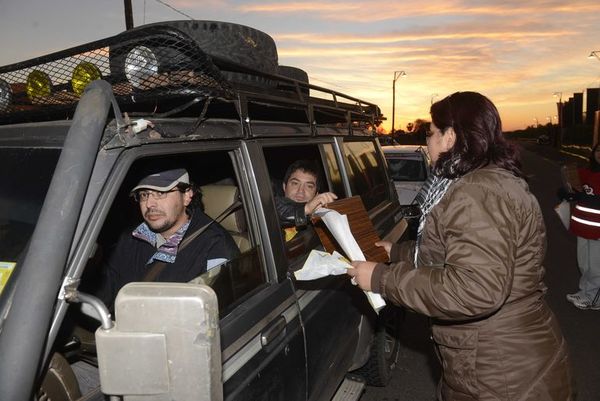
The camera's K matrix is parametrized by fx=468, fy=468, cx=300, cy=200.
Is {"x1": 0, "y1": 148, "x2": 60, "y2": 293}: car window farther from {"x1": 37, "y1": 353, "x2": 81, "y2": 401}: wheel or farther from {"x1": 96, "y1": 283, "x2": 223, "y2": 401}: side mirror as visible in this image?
Answer: {"x1": 96, "y1": 283, "x2": 223, "y2": 401}: side mirror

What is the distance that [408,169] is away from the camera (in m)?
9.38

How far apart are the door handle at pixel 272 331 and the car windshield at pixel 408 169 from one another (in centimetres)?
747

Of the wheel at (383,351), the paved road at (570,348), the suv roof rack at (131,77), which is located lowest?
the paved road at (570,348)

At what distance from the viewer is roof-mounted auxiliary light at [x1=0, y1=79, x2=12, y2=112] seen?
223 centimetres

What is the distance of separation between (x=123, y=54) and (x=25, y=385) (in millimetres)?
1186

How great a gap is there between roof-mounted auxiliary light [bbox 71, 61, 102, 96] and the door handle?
1236 mm

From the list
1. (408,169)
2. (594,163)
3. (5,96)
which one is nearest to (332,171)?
(5,96)

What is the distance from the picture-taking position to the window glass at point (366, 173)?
3752 mm

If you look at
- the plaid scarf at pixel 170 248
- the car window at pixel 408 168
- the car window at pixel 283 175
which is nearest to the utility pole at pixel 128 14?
the car window at pixel 408 168

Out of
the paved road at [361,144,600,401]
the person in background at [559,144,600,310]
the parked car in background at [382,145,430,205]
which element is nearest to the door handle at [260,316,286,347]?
the paved road at [361,144,600,401]

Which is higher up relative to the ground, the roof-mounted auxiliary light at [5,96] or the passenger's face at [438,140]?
the roof-mounted auxiliary light at [5,96]

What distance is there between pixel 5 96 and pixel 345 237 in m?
1.75

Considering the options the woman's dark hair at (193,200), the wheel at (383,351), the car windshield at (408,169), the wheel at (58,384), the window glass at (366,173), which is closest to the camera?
the wheel at (58,384)

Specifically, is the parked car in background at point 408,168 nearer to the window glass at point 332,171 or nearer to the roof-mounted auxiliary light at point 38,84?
the window glass at point 332,171
